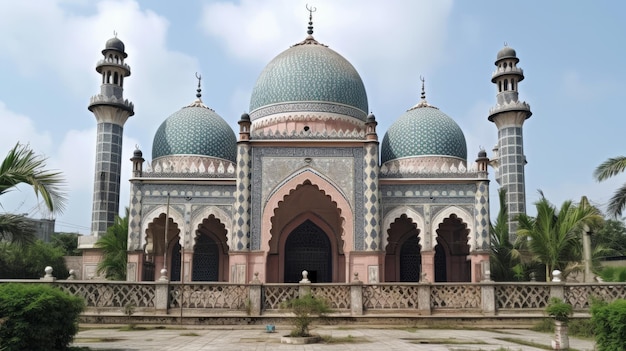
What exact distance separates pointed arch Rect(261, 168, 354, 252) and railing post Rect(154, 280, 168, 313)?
507cm

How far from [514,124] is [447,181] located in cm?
476

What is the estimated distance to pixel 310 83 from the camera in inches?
836

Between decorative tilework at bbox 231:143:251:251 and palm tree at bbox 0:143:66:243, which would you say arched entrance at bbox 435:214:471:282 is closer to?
decorative tilework at bbox 231:143:251:251

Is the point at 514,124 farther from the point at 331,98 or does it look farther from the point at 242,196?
the point at 242,196

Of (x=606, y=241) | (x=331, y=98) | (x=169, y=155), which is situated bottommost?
(x=606, y=241)

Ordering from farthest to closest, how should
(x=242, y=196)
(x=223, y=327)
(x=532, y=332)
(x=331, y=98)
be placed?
(x=331, y=98)
(x=242, y=196)
(x=223, y=327)
(x=532, y=332)

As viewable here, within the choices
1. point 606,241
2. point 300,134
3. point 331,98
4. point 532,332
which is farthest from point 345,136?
point 606,241

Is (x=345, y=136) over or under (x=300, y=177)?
over

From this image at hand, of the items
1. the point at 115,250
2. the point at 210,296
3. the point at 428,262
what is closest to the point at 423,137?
the point at 428,262

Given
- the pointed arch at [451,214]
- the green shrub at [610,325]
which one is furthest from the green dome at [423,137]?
the green shrub at [610,325]

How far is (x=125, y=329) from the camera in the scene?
12117 mm

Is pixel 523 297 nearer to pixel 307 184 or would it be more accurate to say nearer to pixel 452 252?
pixel 452 252

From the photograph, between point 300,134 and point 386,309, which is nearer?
point 386,309

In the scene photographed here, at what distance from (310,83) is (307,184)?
409cm
